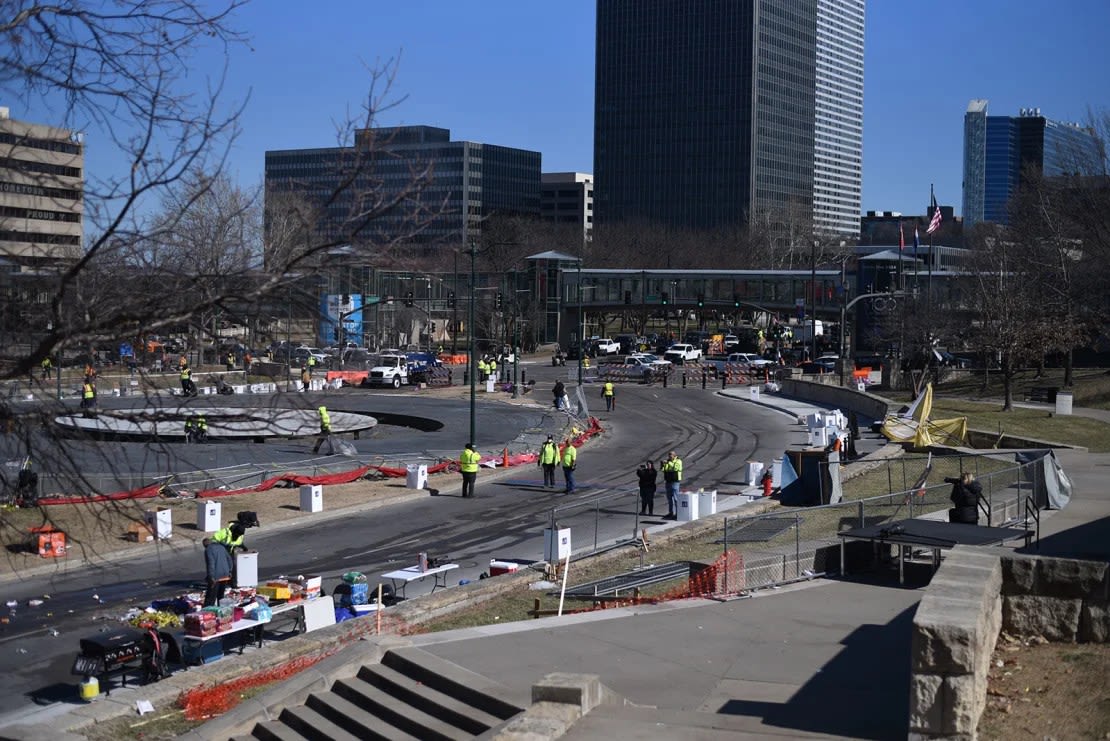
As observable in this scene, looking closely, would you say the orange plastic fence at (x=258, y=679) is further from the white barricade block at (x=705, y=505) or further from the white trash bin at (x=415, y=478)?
the white trash bin at (x=415, y=478)

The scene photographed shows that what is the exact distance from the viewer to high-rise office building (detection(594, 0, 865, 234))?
190000 mm

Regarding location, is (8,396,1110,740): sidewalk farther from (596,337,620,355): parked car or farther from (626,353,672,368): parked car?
(596,337,620,355): parked car

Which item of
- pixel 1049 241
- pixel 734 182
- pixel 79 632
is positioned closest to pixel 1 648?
pixel 79 632

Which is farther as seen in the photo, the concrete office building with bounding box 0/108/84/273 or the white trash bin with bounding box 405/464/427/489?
the white trash bin with bounding box 405/464/427/489

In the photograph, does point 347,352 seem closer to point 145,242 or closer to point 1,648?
point 1,648

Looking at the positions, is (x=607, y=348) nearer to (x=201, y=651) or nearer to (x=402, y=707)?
(x=201, y=651)

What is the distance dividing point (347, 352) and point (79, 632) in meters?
62.1

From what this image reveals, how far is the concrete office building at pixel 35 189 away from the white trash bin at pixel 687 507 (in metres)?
19.1

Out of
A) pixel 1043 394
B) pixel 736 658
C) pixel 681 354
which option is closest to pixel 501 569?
pixel 736 658

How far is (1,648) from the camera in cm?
1609

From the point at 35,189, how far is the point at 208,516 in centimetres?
1666

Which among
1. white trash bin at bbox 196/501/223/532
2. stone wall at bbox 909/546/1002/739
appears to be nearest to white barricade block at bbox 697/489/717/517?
white trash bin at bbox 196/501/223/532

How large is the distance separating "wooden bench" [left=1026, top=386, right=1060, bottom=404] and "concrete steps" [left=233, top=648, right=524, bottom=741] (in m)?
43.9

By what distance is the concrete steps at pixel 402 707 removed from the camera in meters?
11.1
